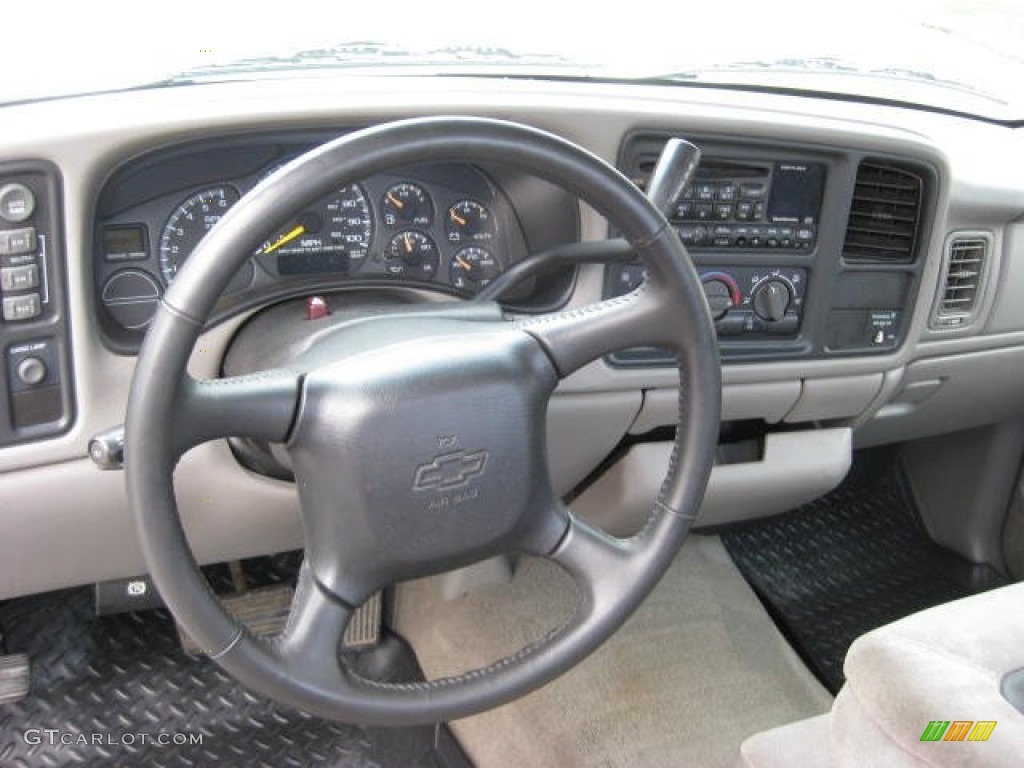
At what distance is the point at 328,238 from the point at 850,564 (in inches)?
56.8

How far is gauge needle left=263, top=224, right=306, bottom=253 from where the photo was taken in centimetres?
133

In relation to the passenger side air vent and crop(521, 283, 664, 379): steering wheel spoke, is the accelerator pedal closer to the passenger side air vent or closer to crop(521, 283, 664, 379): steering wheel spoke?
crop(521, 283, 664, 379): steering wheel spoke

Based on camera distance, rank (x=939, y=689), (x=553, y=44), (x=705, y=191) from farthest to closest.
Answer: (x=553, y=44)
(x=705, y=191)
(x=939, y=689)

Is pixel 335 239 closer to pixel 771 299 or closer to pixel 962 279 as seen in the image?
pixel 771 299

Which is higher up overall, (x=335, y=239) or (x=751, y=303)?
(x=335, y=239)

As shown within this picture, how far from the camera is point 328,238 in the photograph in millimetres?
1361

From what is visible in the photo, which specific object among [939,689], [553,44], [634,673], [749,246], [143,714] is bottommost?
[143,714]

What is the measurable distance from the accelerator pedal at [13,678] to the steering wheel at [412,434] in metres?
0.91

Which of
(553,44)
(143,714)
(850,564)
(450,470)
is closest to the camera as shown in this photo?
(450,470)

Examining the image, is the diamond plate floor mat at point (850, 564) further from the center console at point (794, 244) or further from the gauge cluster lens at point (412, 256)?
the gauge cluster lens at point (412, 256)

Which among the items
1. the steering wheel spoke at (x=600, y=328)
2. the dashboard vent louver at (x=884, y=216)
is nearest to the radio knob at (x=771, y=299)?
Result: the dashboard vent louver at (x=884, y=216)

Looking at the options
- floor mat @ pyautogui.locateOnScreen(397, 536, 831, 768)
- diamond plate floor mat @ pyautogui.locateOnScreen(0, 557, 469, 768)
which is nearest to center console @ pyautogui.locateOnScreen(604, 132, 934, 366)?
floor mat @ pyautogui.locateOnScreen(397, 536, 831, 768)

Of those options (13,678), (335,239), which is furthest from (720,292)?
(13,678)

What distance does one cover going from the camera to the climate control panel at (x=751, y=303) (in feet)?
5.15
